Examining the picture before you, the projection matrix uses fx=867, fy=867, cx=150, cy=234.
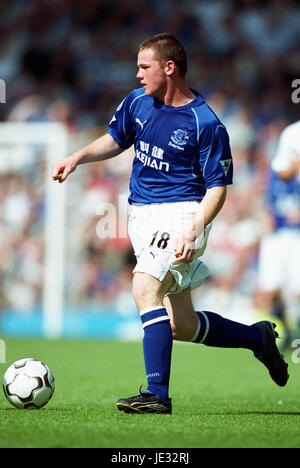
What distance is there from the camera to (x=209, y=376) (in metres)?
7.09

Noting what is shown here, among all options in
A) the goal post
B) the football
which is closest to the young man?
the football

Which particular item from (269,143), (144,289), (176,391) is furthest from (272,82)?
(144,289)

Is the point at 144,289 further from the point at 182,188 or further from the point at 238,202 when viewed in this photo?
the point at 238,202

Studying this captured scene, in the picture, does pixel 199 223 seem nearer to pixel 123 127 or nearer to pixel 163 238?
pixel 163 238

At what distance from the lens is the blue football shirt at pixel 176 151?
4.67m

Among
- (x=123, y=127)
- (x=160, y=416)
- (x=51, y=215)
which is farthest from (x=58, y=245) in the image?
(x=160, y=416)

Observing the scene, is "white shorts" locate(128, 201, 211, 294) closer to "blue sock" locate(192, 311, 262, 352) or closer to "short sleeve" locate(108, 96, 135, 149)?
"blue sock" locate(192, 311, 262, 352)

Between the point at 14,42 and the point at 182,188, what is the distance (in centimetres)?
1070

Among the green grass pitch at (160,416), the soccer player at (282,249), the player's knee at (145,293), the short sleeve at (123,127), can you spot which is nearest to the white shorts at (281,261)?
the soccer player at (282,249)

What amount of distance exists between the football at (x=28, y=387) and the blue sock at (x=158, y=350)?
58 centimetres

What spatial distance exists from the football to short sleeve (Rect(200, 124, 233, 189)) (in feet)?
4.47

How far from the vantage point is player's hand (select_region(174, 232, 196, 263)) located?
4.45 meters

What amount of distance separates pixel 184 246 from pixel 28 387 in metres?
1.12

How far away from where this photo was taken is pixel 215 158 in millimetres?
4645
